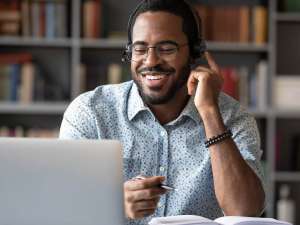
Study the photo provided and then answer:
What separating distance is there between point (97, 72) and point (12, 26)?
58 cm

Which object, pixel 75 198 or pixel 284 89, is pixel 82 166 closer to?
pixel 75 198

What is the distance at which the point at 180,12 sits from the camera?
202 cm

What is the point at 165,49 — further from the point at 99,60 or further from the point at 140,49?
the point at 99,60

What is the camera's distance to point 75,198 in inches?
46.4

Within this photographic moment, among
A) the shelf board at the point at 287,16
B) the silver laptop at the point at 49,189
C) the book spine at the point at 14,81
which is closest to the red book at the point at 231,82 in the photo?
the shelf board at the point at 287,16

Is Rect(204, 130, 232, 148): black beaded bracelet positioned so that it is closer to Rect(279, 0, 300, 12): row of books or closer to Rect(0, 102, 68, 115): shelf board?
Rect(0, 102, 68, 115): shelf board

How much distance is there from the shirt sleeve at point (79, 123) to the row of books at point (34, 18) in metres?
2.13

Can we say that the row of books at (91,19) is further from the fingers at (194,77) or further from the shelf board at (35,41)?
the fingers at (194,77)

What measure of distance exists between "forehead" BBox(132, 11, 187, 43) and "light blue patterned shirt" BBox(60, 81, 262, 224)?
18 centimetres

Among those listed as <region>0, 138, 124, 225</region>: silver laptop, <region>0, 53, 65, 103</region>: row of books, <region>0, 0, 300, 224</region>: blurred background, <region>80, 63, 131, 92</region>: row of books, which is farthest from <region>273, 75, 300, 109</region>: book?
<region>0, 138, 124, 225</region>: silver laptop

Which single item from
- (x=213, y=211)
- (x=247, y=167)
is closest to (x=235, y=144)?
(x=247, y=167)

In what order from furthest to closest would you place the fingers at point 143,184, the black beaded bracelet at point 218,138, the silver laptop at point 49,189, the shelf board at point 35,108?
the shelf board at point 35,108 < the black beaded bracelet at point 218,138 < the fingers at point 143,184 < the silver laptop at point 49,189

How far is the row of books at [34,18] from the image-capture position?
401cm

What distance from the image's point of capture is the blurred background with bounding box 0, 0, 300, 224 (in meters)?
4.02
